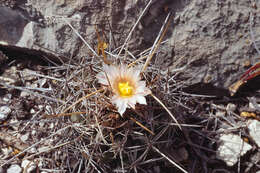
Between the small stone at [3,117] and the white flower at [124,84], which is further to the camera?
the small stone at [3,117]

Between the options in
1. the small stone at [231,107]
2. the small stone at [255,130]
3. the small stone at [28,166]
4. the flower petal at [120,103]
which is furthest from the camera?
the small stone at [231,107]

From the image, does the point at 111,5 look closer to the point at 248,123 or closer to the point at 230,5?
the point at 230,5

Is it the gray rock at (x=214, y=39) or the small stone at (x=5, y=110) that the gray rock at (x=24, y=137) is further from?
the gray rock at (x=214, y=39)

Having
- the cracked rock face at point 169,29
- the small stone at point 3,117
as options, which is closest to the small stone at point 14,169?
the small stone at point 3,117

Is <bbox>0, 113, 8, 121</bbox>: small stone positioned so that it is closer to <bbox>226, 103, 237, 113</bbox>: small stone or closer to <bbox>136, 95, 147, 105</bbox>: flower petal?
<bbox>136, 95, 147, 105</bbox>: flower petal

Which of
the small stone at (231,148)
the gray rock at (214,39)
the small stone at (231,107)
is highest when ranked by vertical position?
the gray rock at (214,39)

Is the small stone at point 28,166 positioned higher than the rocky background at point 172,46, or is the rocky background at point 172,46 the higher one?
the rocky background at point 172,46

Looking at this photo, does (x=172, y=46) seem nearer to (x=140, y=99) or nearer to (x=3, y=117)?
(x=140, y=99)
